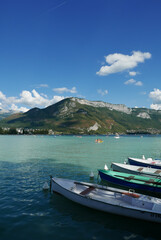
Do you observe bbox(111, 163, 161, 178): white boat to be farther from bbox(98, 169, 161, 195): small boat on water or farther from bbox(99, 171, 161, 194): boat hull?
bbox(99, 171, 161, 194): boat hull

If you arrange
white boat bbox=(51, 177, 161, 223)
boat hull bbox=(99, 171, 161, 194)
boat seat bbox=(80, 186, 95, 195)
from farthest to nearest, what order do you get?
1. boat hull bbox=(99, 171, 161, 194)
2. boat seat bbox=(80, 186, 95, 195)
3. white boat bbox=(51, 177, 161, 223)

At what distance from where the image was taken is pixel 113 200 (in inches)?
661

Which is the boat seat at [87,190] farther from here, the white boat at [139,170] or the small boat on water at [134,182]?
Result: the white boat at [139,170]

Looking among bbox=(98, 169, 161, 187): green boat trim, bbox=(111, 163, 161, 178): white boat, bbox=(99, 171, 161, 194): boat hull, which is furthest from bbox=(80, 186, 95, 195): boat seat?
bbox=(111, 163, 161, 178): white boat

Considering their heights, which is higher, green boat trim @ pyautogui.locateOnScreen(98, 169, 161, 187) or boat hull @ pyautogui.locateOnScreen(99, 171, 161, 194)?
green boat trim @ pyautogui.locateOnScreen(98, 169, 161, 187)

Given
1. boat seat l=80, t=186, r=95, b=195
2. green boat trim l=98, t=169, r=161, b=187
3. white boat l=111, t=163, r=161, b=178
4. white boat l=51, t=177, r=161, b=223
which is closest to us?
white boat l=51, t=177, r=161, b=223

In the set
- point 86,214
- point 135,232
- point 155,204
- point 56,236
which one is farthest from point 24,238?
point 155,204

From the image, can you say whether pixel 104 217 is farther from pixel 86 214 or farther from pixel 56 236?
pixel 56 236

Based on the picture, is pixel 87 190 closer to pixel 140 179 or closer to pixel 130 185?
→ pixel 130 185

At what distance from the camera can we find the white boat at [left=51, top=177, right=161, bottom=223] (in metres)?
14.3

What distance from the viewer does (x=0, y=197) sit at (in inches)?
769

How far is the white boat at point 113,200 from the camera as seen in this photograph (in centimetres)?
1426

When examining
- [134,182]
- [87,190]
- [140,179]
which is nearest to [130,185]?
[134,182]

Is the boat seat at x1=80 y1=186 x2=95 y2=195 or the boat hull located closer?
the boat seat at x1=80 y1=186 x2=95 y2=195
